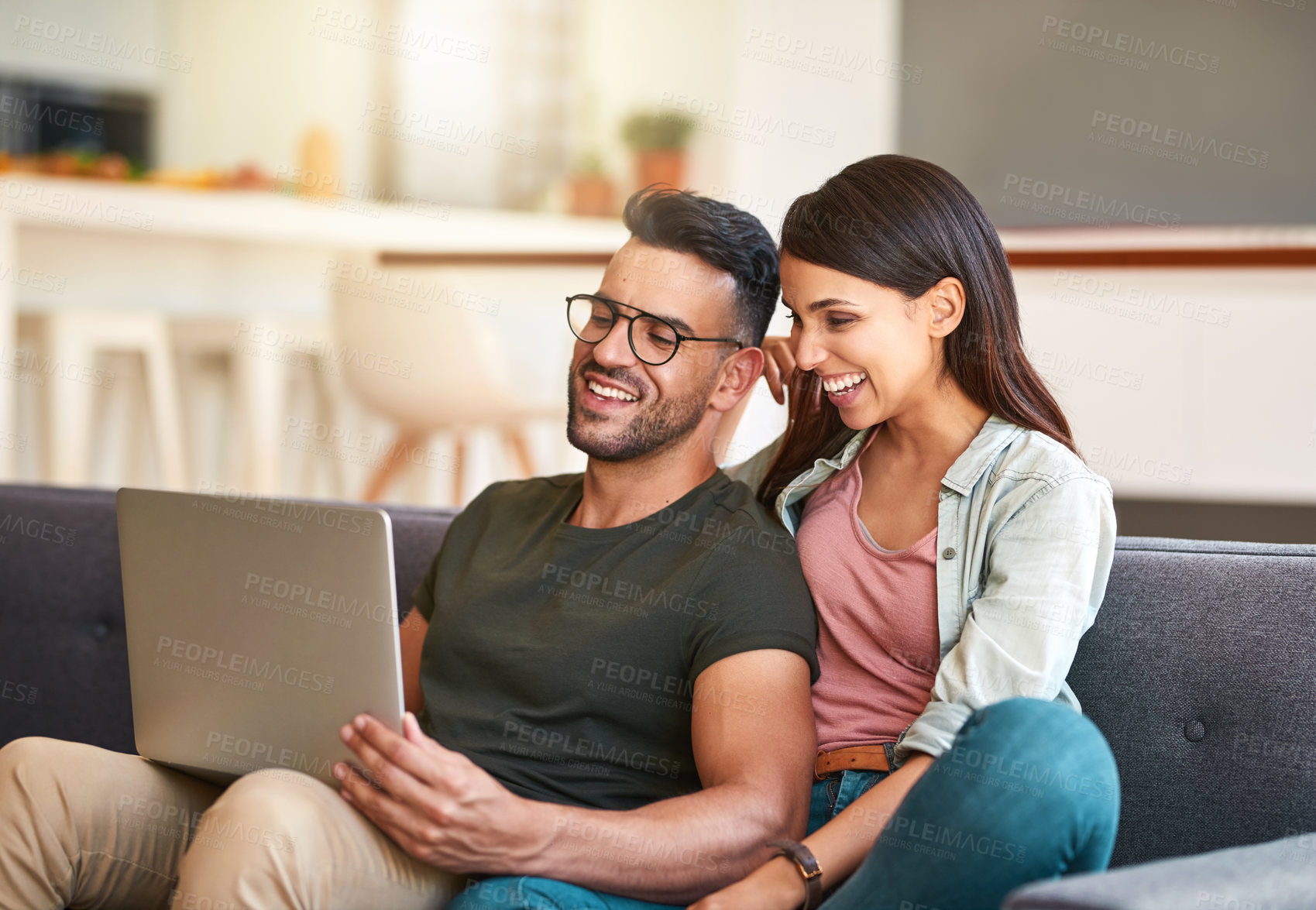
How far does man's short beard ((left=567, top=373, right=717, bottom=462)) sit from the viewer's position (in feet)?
4.93

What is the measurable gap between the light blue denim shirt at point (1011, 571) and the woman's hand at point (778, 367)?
12.9 inches

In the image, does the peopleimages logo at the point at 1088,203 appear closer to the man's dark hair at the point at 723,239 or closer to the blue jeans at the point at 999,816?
the man's dark hair at the point at 723,239

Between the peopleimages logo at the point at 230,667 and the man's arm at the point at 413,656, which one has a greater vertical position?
the peopleimages logo at the point at 230,667

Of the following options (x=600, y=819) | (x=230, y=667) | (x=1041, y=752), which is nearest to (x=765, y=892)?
(x=600, y=819)

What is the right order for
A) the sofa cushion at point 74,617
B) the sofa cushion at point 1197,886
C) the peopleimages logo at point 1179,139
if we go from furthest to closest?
the peopleimages logo at point 1179,139, the sofa cushion at point 74,617, the sofa cushion at point 1197,886

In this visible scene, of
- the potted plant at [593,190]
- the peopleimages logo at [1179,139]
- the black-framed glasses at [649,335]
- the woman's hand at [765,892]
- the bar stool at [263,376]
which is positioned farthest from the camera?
the potted plant at [593,190]

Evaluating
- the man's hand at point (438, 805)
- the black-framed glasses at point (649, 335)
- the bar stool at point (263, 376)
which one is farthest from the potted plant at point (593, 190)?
the man's hand at point (438, 805)

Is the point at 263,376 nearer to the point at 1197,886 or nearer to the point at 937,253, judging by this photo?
the point at 937,253

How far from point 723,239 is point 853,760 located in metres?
0.63

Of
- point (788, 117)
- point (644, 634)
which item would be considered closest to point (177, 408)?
point (788, 117)

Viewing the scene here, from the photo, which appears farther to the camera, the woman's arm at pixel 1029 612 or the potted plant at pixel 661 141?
the potted plant at pixel 661 141

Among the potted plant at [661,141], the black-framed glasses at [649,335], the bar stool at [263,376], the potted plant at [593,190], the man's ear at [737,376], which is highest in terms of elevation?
the potted plant at [661,141]

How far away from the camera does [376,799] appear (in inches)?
45.8

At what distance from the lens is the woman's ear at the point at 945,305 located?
134 centimetres
